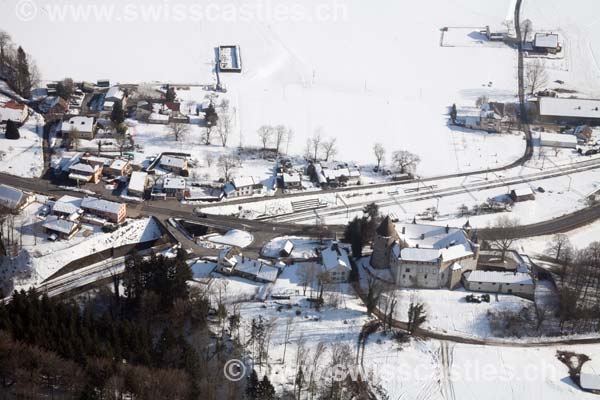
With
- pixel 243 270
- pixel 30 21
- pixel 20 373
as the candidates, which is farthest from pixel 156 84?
pixel 20 373

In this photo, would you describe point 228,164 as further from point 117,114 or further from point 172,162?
point 117,114

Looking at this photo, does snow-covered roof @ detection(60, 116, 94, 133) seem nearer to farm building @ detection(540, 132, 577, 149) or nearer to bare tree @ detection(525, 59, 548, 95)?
farm building @ detection(540, 132, 577, 149)

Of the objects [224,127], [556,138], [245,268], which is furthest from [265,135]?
[556,138]

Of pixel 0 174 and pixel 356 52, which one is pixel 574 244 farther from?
pixel 0 174

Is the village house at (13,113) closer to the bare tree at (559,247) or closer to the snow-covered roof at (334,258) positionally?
the snow-covered roof at (334,258)

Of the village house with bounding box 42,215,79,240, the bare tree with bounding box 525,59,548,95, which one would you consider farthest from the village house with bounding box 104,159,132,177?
the bare tree with bounding box 525,59,548,95
